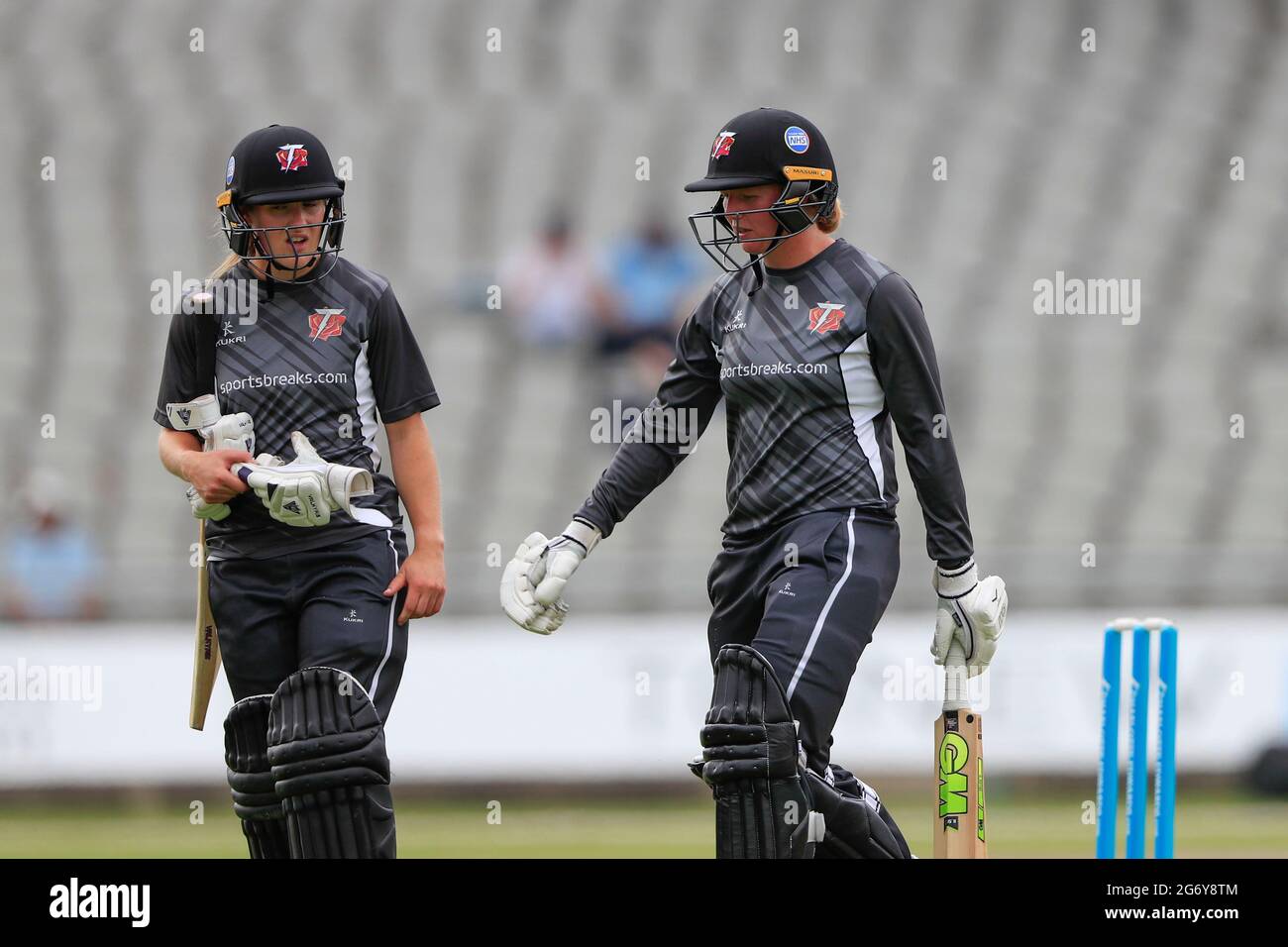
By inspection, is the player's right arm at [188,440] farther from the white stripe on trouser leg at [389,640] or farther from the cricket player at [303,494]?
the white stripe on trouser leg at [389,640]

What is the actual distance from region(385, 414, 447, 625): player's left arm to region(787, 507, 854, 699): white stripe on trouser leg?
92cm

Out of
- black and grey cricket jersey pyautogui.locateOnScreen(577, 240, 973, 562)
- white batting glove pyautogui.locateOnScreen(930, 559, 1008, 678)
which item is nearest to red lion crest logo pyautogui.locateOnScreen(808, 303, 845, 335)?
black and grey cricket jersey pyautogui.locateOnScreen(577, 240, 973, 562)

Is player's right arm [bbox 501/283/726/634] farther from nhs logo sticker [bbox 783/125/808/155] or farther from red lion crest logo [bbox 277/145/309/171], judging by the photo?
red lion crest logo [bbox 277/145/309/171]

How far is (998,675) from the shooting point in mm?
8805

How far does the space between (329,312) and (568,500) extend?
20.2 ft

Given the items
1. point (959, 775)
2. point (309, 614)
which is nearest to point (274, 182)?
point (309, 614)

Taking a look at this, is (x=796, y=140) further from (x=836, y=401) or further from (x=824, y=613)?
(x=824, y=613)

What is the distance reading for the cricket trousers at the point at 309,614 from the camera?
457 centimetres

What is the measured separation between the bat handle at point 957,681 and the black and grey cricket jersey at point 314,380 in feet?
4.62

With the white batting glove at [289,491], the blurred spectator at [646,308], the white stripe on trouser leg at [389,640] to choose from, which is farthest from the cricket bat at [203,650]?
the blurred spectator at [646,308]

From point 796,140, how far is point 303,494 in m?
1.44

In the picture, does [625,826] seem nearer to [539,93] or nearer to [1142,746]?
[1142,746]

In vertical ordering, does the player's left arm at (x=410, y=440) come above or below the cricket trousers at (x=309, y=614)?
above

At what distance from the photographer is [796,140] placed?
4.63m
